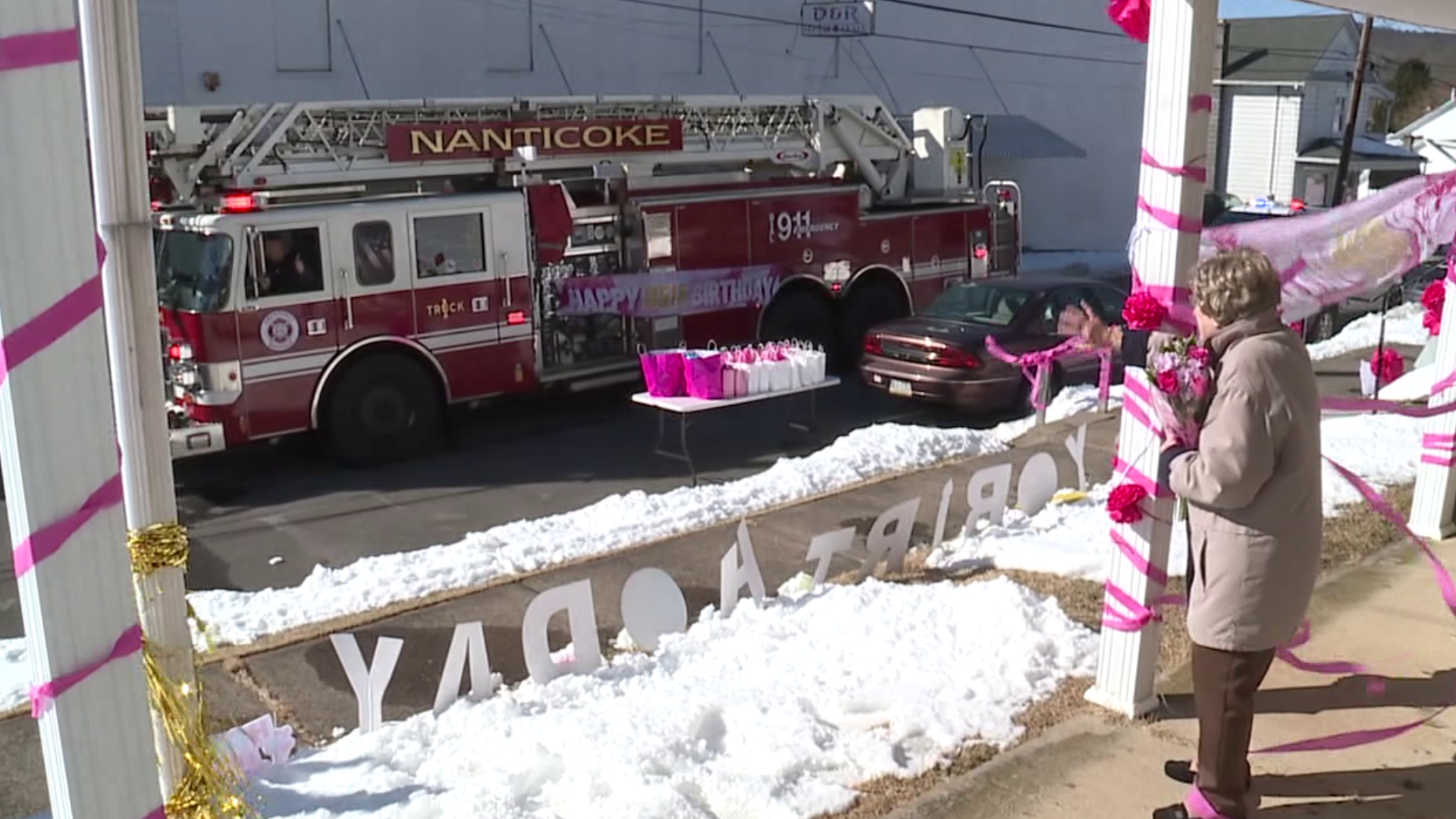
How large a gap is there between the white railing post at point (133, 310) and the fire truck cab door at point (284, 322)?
7.16 metres

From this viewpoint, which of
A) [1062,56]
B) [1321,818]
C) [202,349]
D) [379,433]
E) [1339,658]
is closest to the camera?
[1321,818]

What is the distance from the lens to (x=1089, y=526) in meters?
7.54

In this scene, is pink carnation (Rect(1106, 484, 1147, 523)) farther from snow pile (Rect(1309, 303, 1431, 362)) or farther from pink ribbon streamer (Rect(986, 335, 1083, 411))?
snow pile (Rect(1309, 303, 1431, 362))

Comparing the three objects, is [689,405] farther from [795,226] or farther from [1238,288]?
[1238,288]

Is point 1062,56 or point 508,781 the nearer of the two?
point 508,781

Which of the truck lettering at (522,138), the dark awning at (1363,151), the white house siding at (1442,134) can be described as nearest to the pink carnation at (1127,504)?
the truck lettering at (522,138)

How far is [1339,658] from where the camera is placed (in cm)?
551

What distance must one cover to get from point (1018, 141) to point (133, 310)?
26660mm

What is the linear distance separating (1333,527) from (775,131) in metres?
8.73

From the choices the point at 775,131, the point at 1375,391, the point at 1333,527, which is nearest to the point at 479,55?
the point at 775,131

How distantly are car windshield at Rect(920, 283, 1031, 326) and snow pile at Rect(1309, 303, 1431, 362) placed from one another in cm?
447

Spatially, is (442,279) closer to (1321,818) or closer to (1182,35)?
(1182,35)

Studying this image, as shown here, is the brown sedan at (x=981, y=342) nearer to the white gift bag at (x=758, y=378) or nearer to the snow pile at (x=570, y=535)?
the snow pile at (x=570, y=535)

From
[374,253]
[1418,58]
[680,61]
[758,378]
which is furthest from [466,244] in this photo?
[1418,58]
